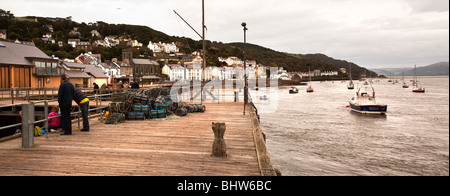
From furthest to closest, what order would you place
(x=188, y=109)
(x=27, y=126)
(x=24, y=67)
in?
(x=24, y=67) → (x=188, y=109) → (x=27, y=126)

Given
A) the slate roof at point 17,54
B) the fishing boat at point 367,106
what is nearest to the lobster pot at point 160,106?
the slate roof at point 17,54

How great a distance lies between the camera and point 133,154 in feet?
20.3

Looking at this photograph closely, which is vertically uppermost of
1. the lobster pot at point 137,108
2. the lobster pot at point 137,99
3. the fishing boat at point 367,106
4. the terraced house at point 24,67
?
the terraced house at point 24,67

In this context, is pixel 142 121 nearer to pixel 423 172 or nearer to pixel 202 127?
pixel 202 127

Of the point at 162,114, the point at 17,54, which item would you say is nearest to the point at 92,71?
the point at 17,54

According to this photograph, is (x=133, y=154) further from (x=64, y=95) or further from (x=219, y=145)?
(x=64, y=95)

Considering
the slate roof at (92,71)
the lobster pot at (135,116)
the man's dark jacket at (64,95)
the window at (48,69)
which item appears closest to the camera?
the man's dark jacket at (64,95)

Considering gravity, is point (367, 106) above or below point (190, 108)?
below

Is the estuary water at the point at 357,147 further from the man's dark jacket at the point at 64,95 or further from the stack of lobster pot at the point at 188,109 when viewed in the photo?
the man's dark jacket at the point at 64,95

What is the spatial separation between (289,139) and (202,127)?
14.3 m

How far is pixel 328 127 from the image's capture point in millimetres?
29047

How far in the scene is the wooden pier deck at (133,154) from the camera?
505cm

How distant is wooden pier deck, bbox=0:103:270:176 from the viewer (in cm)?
505
